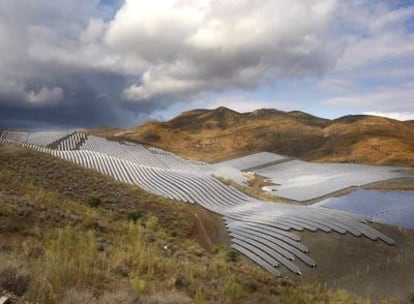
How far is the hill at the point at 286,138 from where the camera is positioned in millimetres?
76500

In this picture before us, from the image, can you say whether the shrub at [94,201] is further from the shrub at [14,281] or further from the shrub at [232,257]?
the shrub at [14,281]

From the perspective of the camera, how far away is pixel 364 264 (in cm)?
1930

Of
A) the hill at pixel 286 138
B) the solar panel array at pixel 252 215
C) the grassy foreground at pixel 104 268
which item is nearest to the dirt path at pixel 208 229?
the solar panel array at pixel 252 215

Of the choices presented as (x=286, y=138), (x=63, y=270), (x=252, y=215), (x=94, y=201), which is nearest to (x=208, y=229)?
(x=252, y=215)

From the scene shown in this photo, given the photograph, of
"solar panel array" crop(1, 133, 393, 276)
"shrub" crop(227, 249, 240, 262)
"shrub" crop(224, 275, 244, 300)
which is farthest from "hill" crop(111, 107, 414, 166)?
"shrub" crop(224, 275, 244, 300)

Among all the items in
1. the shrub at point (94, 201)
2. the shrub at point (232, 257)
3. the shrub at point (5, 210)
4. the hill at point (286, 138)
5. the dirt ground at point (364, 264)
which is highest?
the hill at point (286, 138)

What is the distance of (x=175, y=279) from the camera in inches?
310

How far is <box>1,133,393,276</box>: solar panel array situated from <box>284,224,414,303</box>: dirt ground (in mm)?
477

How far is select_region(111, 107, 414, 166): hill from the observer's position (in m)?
76.5

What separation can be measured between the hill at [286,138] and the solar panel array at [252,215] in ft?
142

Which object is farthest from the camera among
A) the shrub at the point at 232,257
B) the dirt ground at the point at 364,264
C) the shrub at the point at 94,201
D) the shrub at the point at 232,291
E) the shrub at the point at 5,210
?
the shrub at the point at 94,201

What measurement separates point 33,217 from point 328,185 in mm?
32480

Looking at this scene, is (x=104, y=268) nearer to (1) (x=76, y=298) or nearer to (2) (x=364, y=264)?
(1) (x=76, y=298)

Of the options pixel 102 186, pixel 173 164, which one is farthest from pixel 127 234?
pixel 173 164
